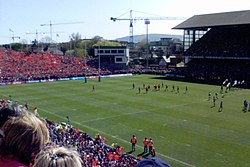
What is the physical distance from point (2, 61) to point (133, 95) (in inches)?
1775

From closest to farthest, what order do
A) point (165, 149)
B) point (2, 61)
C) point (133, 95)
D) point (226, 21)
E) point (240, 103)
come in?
point (165, 149)
point (240, 103)
point (133, 95)
point (226, 21)
point (2, 61)

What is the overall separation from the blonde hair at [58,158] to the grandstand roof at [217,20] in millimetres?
59690

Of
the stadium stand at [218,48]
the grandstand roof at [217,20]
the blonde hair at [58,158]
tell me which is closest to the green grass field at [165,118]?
the stadium stand at [218,48]

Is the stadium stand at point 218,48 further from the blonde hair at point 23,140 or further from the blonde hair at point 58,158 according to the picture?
the blonde hair at point 58,158

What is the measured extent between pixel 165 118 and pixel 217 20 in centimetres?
4412

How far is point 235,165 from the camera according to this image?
678 inches

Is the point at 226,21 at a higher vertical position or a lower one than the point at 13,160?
higher

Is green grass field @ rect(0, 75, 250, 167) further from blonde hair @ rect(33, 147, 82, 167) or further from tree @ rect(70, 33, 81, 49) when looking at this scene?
tree @ rect(70, 33, 81, 49)

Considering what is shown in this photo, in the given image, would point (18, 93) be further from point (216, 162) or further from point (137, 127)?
point (216, 162)

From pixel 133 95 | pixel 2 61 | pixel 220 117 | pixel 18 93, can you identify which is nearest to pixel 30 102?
pixel 18 93

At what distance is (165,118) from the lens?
1102 inches

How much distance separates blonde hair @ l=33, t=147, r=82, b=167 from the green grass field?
15864 mm

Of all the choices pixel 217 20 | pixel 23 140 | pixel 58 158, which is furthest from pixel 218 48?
pixel 58 158

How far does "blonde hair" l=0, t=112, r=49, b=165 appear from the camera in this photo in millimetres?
2699
